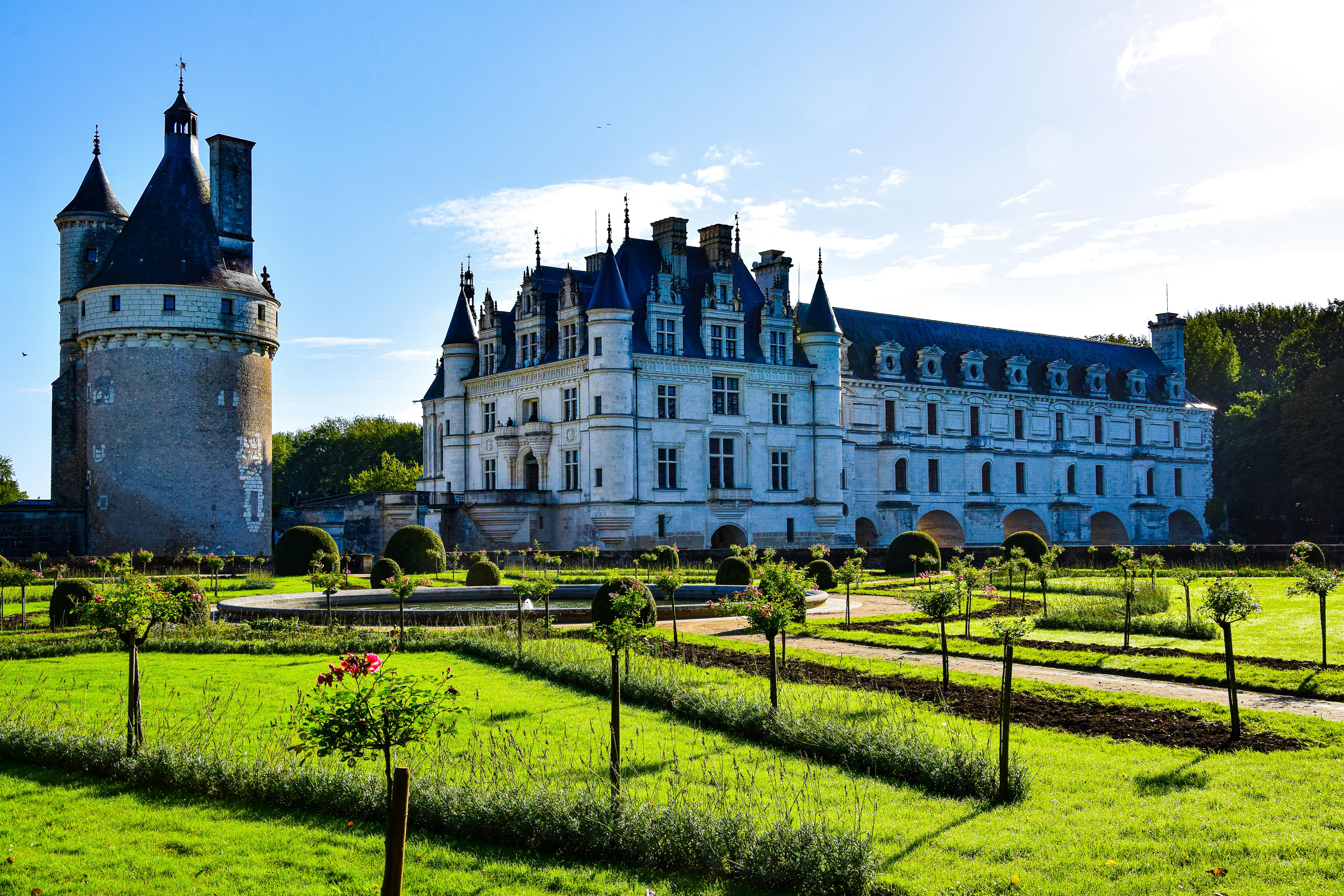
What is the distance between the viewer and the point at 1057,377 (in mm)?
63250

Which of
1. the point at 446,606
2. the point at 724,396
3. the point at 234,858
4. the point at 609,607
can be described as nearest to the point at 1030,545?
the point at 724,396

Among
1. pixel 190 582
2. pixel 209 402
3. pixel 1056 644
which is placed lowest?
pixel 1056 644

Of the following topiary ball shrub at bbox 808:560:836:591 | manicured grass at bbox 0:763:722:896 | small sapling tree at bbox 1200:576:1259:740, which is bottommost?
manicured grass at bbox 0:763:722:896

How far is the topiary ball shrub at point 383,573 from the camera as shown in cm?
2938

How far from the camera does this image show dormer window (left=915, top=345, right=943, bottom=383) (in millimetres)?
57156

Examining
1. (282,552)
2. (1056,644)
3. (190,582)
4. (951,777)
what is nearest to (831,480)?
(282,552)

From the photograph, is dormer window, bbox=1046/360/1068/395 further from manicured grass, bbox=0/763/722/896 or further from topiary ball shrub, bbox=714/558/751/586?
manicured grass, bbox=0/763/722/896

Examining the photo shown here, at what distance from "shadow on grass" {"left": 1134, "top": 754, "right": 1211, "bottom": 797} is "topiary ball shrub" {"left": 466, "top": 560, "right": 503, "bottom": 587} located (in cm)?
2169

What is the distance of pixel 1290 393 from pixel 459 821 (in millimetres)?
66488

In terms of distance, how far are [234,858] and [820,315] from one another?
44104 mm

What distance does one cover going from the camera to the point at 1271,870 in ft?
22.3

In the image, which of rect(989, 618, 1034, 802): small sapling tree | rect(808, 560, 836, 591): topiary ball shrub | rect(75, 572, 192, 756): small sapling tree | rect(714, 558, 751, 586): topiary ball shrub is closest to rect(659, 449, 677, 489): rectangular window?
rect(808, 560, 836, 591): topiary ball shrub

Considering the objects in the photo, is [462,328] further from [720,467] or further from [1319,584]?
[1319,584]

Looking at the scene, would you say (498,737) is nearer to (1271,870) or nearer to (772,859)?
(772,859)
